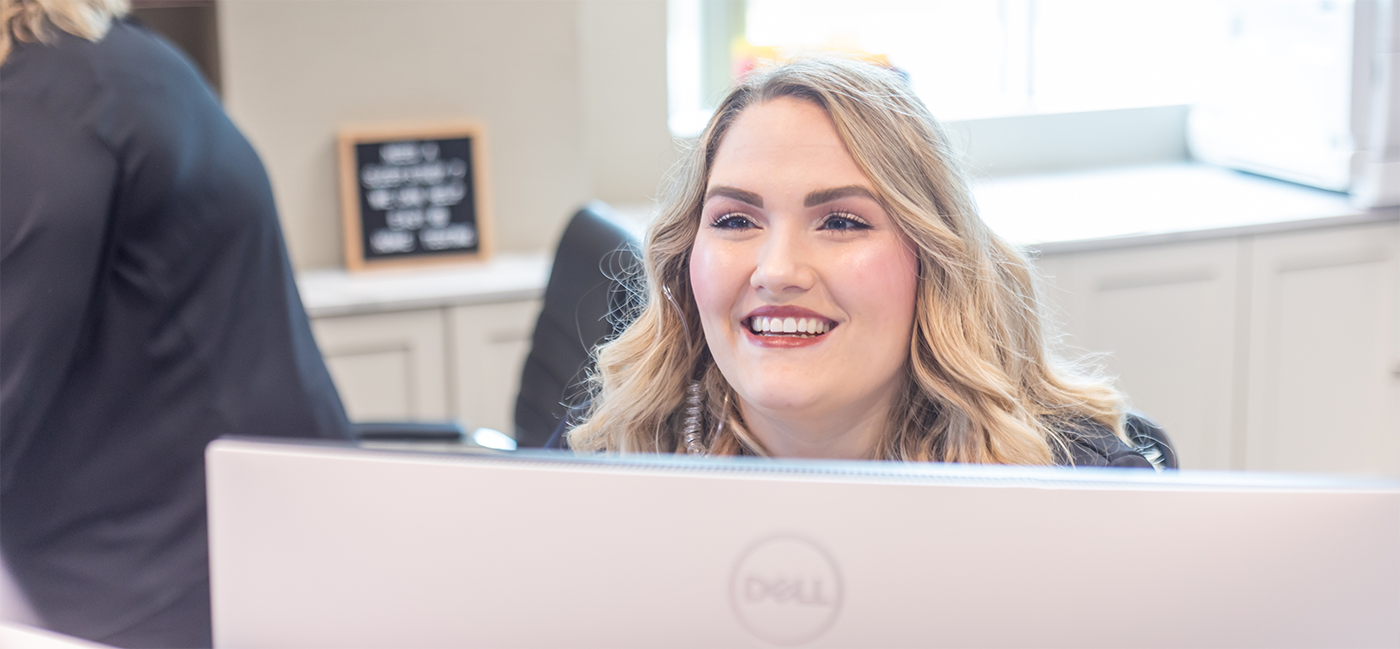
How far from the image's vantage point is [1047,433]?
4.12 ft

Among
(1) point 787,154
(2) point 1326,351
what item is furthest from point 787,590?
(2) point 1326,351

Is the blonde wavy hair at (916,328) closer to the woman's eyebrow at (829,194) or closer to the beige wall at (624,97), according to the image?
the woman's eyebrow at (829,194)

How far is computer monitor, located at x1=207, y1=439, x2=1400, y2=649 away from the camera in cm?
63

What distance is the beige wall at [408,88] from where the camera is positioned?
2.58 meters

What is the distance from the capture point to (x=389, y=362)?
257cm

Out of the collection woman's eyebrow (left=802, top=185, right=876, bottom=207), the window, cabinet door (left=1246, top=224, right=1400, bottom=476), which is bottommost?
cabinet door (left=1246, top=224, right=1400, bottom=476)

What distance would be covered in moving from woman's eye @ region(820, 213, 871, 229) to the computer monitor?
0.53 meters

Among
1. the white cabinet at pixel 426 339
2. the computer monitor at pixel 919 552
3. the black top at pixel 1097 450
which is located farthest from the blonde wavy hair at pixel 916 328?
the white cabinet at pixel 426 339

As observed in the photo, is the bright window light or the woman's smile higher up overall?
the bright window light

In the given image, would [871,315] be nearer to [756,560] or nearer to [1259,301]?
[756,560]

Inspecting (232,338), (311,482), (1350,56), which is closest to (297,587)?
(311,482)

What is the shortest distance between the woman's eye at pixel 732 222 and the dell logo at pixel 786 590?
60 cm

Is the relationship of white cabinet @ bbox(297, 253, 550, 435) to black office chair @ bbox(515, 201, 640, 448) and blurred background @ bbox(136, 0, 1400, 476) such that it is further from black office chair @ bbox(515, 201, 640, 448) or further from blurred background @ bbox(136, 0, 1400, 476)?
black office chair @ bbox(515, 201, 640, 448)

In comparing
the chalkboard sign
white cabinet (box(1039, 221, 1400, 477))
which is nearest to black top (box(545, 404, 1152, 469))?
white cabinet (box(1039, 221, 1400, 477))
